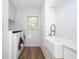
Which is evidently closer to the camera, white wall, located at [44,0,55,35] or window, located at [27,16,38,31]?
white wall, located at [44,0,55,35]

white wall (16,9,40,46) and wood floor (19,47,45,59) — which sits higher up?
white wall (16,9,40,46)

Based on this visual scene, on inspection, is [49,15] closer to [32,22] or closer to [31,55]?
[31,55]

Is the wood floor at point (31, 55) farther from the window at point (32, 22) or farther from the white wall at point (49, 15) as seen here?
the window at point (32, 22)

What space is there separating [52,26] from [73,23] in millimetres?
1711

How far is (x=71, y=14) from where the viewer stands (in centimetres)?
218

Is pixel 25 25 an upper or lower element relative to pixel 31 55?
upper

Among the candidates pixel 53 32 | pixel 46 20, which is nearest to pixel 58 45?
pixel 53 32

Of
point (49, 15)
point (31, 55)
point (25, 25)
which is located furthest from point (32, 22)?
point (49, 15)

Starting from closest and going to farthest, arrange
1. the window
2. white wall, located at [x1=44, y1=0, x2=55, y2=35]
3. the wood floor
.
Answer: white wall, located at [x1=44, y1=0, x2=55, y2=35]
the wood floor
the window

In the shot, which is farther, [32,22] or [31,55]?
[32,22]

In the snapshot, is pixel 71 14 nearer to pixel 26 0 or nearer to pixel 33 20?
pixel 26 0

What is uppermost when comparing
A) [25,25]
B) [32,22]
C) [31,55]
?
[32,22]

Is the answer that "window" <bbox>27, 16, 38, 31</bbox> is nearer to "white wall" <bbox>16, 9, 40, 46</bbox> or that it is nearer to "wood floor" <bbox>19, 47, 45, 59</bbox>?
"white wall" <bbox>16, 9, 40, 46</bbox>

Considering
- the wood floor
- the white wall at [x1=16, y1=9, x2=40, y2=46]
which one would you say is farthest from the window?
the wood floor
